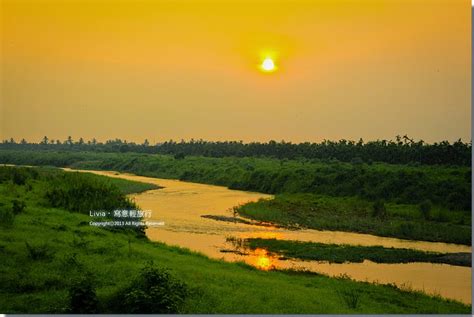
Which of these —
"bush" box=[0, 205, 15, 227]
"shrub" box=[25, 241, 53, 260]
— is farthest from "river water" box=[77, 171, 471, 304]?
"shrub" box=[25, 241, 53, 260]

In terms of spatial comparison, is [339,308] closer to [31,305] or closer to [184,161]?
[31,305]

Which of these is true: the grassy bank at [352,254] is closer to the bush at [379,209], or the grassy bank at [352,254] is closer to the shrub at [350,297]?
the shrub at [350,297]

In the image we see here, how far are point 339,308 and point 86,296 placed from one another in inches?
183

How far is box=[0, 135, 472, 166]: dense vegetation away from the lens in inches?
731

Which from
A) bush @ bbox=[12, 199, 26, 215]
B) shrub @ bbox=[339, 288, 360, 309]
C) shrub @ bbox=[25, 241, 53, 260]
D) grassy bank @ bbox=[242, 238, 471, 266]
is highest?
bush @ bbox=[12, 199, 26, 215]

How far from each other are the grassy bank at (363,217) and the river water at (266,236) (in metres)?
0.54

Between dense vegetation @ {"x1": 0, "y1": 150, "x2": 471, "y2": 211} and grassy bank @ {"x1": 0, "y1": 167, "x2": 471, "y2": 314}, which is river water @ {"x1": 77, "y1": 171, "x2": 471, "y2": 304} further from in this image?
dense vegetation @ {"x1": 0, "y1": 150, "x2": 471, "y2": 211}

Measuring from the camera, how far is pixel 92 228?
12.9 metres

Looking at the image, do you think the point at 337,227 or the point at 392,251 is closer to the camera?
the point at 392,251

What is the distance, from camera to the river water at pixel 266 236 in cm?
1291

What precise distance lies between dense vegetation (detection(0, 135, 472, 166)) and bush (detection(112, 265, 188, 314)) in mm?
6792

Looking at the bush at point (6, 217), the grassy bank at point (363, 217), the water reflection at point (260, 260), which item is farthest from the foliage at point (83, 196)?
the grassy bank at point (363, 217)

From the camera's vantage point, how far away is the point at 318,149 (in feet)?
142

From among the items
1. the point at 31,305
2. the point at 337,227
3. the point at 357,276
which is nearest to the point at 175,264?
the point at 31,305
